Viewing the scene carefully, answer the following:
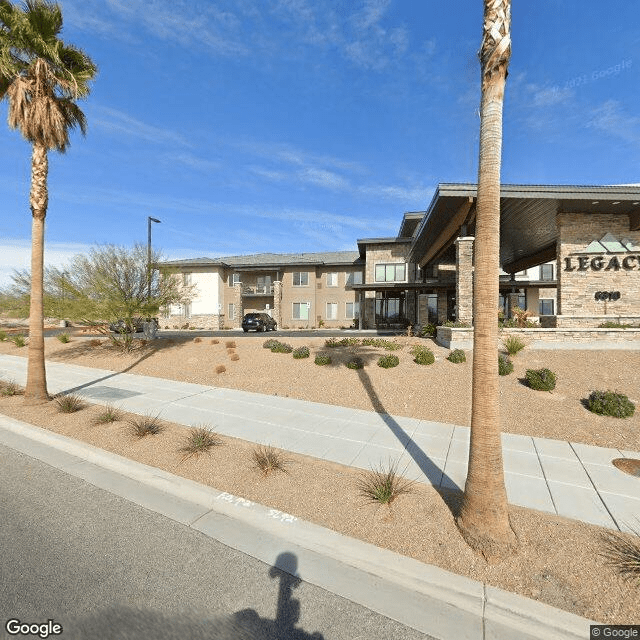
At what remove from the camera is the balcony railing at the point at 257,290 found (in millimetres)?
37812

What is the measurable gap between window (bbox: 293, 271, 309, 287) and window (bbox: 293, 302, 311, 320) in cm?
222

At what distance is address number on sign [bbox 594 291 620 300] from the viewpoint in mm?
15312

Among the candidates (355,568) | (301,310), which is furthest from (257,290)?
(355,568)

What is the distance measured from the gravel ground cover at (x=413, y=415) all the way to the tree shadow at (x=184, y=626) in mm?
1284

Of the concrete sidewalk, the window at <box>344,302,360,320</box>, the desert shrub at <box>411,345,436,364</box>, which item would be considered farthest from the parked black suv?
the desert shrub at <box>411,345,436,364</box>

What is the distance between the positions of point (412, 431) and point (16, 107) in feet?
46.7

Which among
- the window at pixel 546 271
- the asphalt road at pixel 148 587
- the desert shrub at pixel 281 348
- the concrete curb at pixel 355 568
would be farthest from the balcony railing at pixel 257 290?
the asphalt road at pixel 148 587

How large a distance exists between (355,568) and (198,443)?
3.91 m

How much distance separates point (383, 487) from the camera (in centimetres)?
457

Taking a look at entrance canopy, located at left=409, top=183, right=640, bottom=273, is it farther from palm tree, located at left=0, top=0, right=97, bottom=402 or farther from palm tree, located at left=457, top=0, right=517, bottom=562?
palm tree, located at left=0, top=0, right=97, bottom=402

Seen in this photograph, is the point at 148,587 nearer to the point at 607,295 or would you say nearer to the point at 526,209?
the point at 526,209

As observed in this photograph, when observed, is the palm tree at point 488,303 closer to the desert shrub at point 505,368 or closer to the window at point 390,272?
the desert shrub at point 505,368

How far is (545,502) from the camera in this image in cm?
458

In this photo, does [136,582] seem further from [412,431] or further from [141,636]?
[412,431]
